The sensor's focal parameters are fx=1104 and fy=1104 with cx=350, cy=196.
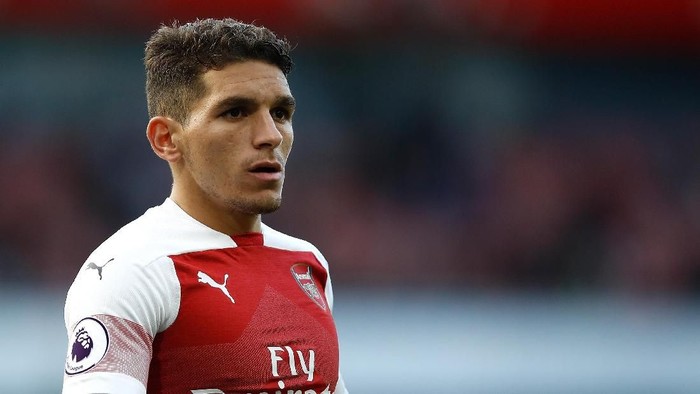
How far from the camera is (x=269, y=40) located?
8.20 feet

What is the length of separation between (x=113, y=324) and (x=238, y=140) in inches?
20.6

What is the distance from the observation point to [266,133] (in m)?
2.41

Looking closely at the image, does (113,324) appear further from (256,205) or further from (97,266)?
(256,205)

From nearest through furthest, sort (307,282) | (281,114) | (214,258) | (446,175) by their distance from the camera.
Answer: (214,258)
(281,114)
(307,282)
(446,175)

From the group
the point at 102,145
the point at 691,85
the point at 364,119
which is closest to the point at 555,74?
the point at 691,85

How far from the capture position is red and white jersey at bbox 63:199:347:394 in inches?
82.6

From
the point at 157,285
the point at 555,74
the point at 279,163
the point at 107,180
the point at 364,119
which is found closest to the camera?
the point at 157,285

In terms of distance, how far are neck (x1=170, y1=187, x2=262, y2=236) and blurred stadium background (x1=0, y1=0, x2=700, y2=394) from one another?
13.8ft

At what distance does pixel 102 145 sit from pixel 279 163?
5.79 m

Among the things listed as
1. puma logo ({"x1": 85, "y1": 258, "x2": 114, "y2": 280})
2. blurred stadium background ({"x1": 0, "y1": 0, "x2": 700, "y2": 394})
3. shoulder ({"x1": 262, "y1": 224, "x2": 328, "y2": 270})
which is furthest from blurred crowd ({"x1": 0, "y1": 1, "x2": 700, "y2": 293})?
puma logo ({"x1": 85, "y1": 258, "x2": 114, "y2": 280})

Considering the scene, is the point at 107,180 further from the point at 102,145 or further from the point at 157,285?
the point at 157,285

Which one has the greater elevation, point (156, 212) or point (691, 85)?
point (691, 85)

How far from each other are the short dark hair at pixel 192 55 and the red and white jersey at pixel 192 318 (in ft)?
0.80

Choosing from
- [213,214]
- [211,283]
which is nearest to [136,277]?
[211,283]
